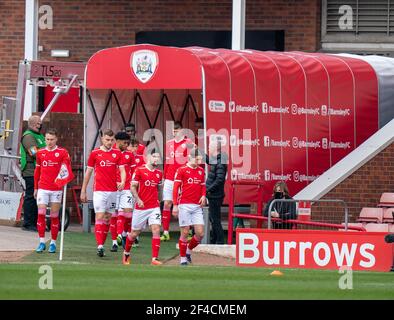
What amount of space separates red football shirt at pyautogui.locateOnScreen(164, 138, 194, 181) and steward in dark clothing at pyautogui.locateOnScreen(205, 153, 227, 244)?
2.37 ft

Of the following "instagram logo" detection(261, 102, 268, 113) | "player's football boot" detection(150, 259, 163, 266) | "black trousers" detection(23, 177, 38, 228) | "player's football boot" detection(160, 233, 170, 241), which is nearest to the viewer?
"player's football boot" detection(150, 259, 163, 266)

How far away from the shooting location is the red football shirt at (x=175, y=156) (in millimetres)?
24203

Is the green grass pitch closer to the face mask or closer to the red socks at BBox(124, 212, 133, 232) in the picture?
the red socks at BBox(124, 212, 133, 232)

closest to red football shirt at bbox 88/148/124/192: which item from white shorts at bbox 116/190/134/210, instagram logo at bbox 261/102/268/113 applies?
white shorts at bbox 116/190/134/210

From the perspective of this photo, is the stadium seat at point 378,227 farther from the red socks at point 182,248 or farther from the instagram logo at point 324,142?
the red socks at point 182,248

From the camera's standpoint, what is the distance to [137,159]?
928 inches

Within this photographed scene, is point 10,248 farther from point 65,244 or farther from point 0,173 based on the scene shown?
point 0,173

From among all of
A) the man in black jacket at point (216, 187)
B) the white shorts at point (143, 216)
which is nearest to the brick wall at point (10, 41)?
the man in black jacket at point (216, 187)

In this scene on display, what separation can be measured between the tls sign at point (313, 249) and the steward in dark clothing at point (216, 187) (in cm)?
343

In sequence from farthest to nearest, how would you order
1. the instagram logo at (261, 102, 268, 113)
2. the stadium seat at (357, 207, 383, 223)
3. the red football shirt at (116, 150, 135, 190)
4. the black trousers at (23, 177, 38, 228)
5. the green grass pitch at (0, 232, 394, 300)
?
the instagram logo at (261, 102, 268, 113)
the black trousers at (23, 177, 38, 228)
the stadium seat at (357, 207, 383, 223)
the red football shirt at (116, 150, 135, 190)
the green grass pitch at (0, 232, 394, 300)

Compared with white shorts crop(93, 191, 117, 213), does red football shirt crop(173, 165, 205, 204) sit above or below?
above

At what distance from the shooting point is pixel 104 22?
32.1m

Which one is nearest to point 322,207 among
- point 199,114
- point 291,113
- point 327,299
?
point 291,113

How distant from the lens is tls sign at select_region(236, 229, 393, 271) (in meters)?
19.8
